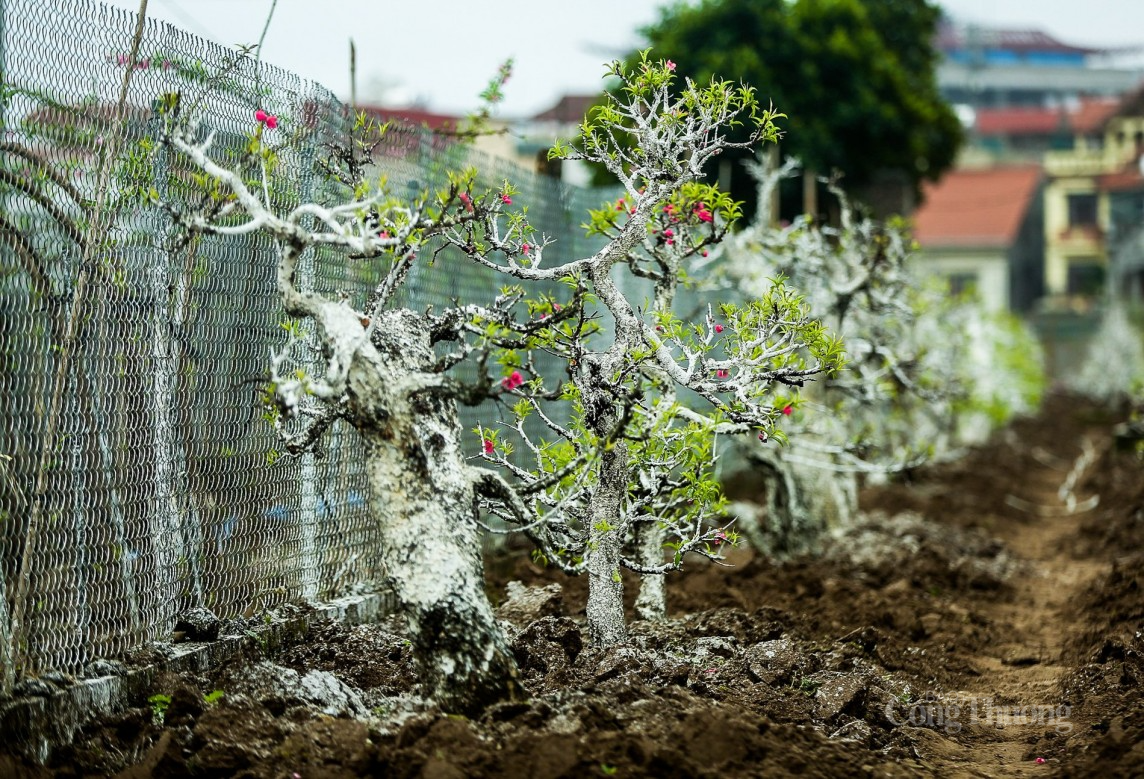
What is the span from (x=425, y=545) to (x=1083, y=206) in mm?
58599

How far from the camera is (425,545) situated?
4.63 metres

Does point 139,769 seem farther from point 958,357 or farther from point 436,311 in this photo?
point 958,357

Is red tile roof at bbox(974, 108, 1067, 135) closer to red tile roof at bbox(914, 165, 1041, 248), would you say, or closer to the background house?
the background house

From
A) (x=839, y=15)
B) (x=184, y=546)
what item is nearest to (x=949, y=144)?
(x=839, y=15)

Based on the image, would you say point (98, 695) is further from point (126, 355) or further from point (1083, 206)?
point (1083, 206)

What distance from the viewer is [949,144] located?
2431 cm

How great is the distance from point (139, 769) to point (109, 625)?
79cm

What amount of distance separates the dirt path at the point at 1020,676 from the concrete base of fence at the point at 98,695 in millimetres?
2589

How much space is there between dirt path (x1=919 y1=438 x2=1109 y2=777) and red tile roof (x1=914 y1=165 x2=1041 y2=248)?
35648mm

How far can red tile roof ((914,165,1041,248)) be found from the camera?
48.0m

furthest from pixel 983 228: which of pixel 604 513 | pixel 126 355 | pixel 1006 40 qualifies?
pixel 126 355

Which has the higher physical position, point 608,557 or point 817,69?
point 817,69

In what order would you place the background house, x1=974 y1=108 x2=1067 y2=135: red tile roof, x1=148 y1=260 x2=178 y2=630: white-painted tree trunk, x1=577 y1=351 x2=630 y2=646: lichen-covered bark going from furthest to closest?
x1=974 y1=108 x2=1067 y2=135: red tile roof, the background house, x1=577 y1=351 x2=630 y2=646: lichen-covered bark, x1=148 y1=260 x2=178 y2=630: white-painted tree trunk

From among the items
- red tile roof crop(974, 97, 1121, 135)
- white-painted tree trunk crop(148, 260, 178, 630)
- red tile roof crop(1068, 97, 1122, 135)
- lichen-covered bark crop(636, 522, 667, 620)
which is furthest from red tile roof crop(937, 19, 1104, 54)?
white-painted tree trunk crop(148, 260, 178, 630)
